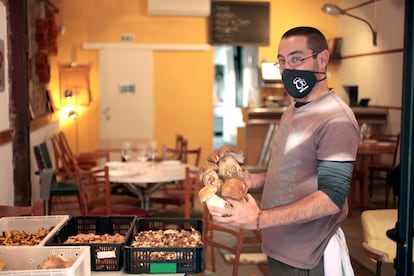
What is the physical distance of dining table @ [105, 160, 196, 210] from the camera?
4.80 metres

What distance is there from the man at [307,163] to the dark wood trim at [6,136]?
284cm

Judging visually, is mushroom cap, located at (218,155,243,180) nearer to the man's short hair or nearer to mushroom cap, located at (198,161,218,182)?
mushroom cap, located at (198,161,218,182)

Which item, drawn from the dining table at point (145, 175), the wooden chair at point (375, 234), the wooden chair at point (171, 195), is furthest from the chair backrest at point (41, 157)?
the wooden chair at point (375, 234)

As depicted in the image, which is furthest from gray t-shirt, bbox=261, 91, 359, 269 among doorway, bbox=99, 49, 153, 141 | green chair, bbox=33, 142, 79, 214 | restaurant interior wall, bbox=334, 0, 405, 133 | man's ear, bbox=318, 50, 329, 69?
doorway, bbox=99, 49, 153, 141

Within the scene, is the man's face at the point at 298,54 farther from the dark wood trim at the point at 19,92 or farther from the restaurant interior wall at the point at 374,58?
the restaurant interior wall at the point at 374,58

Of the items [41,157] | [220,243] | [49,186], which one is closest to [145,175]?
[49,186]

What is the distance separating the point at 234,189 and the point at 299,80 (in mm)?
508

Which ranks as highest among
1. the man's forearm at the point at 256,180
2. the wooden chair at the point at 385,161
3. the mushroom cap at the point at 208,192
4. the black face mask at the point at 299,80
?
the black face mask at the point at 299,80

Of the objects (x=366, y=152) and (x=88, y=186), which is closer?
(x=88, y=186)

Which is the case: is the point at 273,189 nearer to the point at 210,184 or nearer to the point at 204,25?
the point at 210,184

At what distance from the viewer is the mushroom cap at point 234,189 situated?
1498 millimetres

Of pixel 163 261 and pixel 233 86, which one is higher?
pixel 233 86

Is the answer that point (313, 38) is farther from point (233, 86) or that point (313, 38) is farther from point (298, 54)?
point (233, 86)

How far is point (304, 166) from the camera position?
70.7 inches
